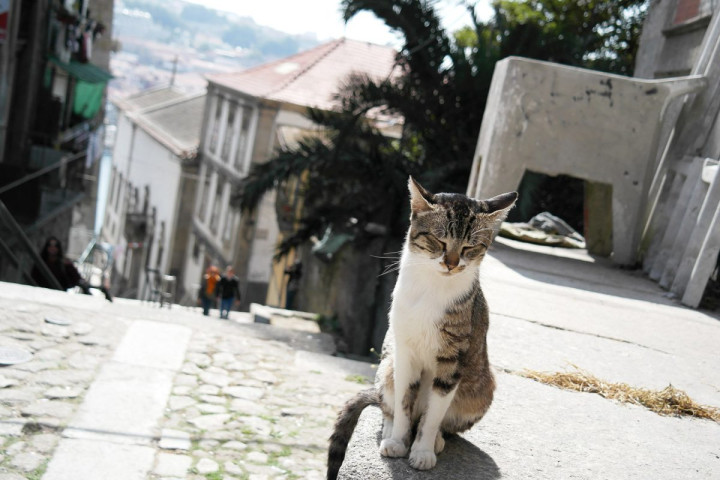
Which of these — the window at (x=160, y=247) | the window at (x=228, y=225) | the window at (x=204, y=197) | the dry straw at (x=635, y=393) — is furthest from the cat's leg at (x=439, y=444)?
the window at (x=160, y=247)

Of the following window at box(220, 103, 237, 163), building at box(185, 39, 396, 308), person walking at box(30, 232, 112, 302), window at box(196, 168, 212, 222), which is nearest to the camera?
person walking at box(30, 232, 112, 302)

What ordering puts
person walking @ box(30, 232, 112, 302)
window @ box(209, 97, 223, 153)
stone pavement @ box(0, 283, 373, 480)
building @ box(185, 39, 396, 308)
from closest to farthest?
stone pavement @ box(0, 283, 373, 480)
person walking @ box(30, 232, 112, 302)
building @ box(185, 39, 396, 308)
window @ box(209, 97, 223, 153)

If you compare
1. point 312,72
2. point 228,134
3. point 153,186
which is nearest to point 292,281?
point 312,72

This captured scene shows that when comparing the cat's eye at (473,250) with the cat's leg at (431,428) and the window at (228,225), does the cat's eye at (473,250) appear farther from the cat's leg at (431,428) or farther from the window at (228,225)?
the window at (228,225)

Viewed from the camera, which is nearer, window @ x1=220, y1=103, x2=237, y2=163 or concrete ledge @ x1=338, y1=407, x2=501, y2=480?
concrete ledge @ x1=338, y1=407, x2=501, y2=480

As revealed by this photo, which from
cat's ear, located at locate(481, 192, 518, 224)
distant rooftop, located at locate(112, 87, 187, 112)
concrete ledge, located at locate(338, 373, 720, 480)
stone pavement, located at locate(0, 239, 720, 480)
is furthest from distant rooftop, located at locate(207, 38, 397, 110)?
cat's ear, located at locate(481, 192, 518, 224)

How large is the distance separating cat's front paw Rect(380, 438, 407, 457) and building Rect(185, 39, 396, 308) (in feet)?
65.5

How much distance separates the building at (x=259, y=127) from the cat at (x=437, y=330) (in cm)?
1975

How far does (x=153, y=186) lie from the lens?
36.8 m

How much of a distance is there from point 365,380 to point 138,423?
2.31 metres

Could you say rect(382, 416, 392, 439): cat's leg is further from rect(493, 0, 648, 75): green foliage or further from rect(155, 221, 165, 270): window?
rect(155, 221, 165, 270): window

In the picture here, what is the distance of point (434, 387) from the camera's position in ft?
9.04

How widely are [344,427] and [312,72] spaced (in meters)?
22.7

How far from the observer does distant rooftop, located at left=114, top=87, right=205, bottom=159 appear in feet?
111
